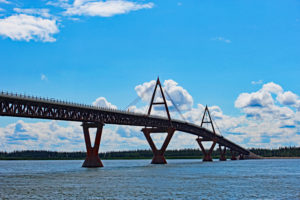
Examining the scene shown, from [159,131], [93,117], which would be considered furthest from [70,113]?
[159,131]

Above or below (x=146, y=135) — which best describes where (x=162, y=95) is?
above

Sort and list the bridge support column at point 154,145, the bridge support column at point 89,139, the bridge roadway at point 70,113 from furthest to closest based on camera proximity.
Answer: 1. the bridge support column at point 154,145
2. the bridge support column at point 89,139
3. the bridge roadway at point 70,113

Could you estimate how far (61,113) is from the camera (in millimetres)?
87500

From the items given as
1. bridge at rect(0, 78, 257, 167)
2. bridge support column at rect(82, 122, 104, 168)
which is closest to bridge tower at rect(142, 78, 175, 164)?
bridge at rect(0, 78, 257, 167)

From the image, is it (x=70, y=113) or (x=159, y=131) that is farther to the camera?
(x=159, y=131)

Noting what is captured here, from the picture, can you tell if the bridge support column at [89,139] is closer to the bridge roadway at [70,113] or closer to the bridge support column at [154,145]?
the bridge roadway at [70,113]

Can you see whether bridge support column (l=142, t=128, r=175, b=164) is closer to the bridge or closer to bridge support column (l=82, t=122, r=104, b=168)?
→ the bridge

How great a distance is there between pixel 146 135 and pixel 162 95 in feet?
44.2

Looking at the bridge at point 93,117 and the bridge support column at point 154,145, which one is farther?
the bridge support column at point 154,145

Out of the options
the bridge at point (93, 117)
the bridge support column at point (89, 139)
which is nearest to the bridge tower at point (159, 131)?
the bridge at point (93, 117)

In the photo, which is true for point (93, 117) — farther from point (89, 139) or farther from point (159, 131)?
point (159, 131)

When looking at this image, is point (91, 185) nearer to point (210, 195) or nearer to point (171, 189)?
point (171, 189)

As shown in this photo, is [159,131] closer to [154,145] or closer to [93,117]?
[154,145]

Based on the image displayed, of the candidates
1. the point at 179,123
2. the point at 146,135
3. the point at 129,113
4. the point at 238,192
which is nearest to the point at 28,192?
the point at 238,192
